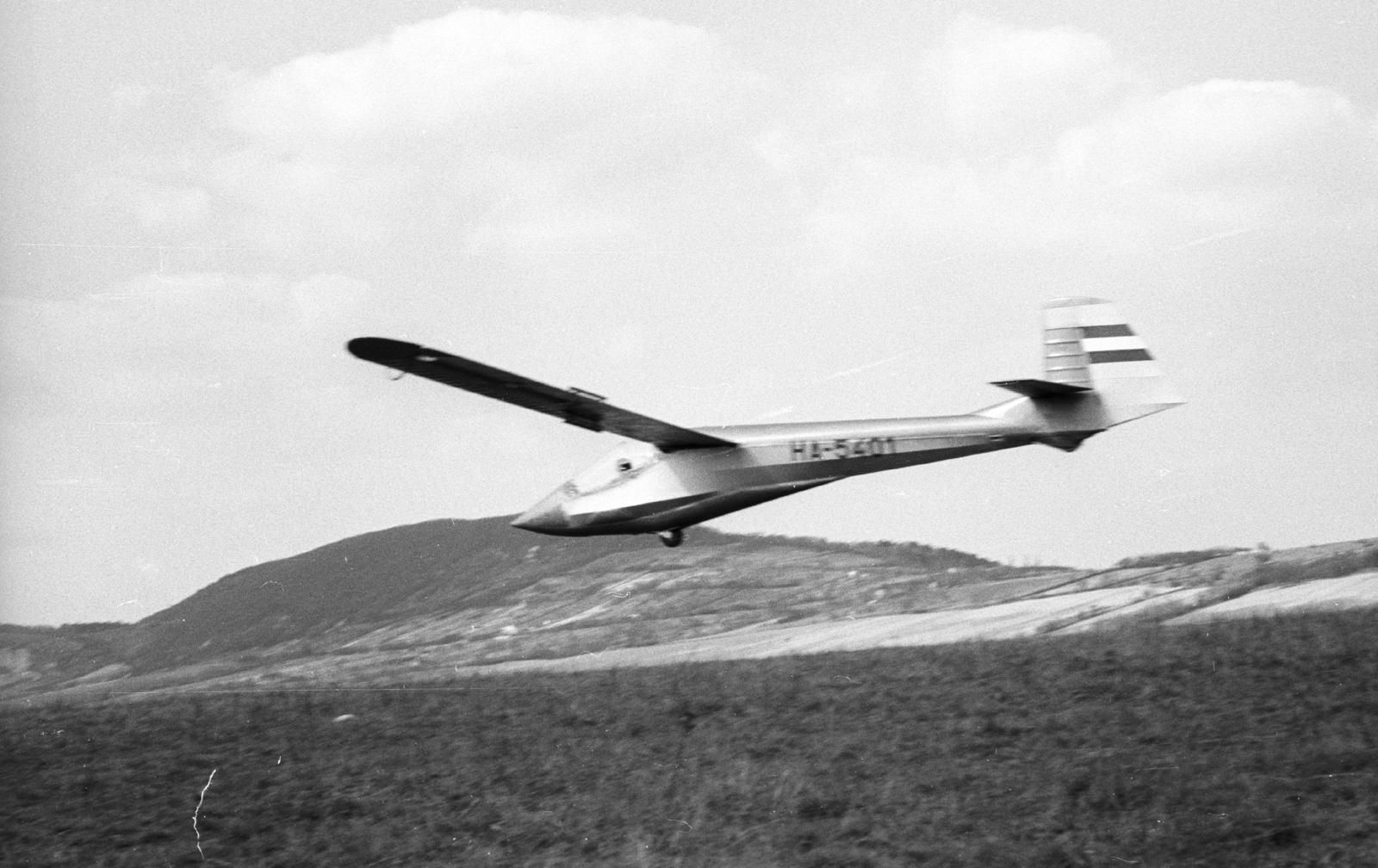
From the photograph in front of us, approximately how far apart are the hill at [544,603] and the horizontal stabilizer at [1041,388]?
17.8ft

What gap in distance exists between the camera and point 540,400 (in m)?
20.2

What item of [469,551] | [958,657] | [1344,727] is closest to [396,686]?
[469,551]

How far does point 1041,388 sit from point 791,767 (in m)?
8.23

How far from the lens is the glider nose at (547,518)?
21.3 meters

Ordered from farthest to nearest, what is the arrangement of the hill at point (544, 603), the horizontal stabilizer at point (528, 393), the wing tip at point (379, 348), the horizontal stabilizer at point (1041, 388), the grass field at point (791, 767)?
1. the hill at point (544, 603)
2. the horizontal stabilizer at point (1041, 388)
3. the horizontal stabilizer at point (528, 393)
4. the wing tip at point (379, 348)
5. the grass field at point (791, 767)

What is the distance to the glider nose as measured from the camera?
70.0 feet

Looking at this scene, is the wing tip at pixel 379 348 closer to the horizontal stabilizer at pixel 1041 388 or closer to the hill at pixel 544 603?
the hill at pixel 544 603

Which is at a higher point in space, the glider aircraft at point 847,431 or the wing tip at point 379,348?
the wing tip at point 379,348

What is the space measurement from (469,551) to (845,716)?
13.7 meters

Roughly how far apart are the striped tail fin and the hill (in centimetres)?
517

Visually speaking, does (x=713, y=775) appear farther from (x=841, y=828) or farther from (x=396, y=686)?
(x=396, y=686)

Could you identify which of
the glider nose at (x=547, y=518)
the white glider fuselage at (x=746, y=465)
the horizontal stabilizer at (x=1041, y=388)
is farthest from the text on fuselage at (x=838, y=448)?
the glider nose at (x=547, y=518)

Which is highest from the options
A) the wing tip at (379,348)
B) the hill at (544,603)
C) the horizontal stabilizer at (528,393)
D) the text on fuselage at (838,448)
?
the wing tip at (379,348)

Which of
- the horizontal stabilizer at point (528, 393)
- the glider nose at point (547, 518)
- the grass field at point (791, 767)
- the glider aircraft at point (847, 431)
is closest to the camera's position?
the grass field at point (791, 767)
